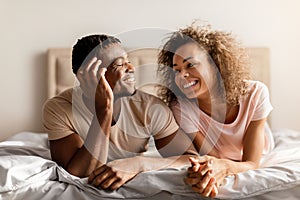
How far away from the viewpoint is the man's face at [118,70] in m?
1.76

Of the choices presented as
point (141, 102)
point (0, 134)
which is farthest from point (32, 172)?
point (0, 134)

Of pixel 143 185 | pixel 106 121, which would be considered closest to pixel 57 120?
pixel 106 121

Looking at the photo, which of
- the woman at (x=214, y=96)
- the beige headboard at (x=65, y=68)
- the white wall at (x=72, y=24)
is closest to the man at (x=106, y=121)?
the woman at (x=214, y=96)

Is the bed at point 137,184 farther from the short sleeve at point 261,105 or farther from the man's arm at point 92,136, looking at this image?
the short sleeve at point 261,105

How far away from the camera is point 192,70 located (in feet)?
6.22

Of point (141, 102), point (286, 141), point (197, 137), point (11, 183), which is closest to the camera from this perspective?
point (11, 183)

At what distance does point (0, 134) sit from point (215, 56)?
63.9 inches

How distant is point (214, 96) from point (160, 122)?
313 millimetres

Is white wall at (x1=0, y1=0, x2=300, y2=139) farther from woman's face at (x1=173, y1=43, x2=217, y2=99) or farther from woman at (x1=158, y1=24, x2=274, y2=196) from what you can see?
woman's face at (x1=173, y1=43, x2=217, y2=99)

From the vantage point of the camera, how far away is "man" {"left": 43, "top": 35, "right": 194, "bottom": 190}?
170 centimetres

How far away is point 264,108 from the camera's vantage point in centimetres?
198

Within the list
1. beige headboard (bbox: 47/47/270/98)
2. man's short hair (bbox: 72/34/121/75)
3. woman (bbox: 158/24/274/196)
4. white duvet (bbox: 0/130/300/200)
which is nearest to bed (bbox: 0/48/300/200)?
white duvet (bbox: 0/130/300/200)

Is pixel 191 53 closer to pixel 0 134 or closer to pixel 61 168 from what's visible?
pixel 61 168

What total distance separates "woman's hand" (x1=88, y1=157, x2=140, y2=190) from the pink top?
39 centimetres
